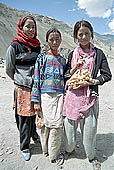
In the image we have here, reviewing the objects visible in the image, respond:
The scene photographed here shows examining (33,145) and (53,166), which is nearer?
(53,166)

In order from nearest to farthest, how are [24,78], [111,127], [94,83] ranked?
[94,83], [24,78], [111,127]

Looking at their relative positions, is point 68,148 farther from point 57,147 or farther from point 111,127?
point 111,127

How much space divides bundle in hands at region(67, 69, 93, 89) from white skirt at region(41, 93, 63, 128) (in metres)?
0.23

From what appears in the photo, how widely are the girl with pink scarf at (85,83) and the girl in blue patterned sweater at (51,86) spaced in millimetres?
110

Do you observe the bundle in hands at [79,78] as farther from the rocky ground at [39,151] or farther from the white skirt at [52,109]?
the rocky ground at [39,151]

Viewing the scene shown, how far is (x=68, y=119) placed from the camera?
229 cm

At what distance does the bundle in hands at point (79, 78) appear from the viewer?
2.05 metres

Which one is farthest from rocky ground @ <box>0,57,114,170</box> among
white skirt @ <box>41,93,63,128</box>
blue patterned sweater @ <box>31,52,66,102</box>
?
blue patterned sweater @ <box>31,52,66,102</box>

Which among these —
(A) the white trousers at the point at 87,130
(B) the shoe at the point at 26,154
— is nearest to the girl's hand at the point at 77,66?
(A) the white trousers at the point at 87,130

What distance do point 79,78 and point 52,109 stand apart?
52cm

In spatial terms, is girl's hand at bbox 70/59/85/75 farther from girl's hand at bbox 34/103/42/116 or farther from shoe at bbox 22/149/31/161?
shoe at bbox 22/149/31/161

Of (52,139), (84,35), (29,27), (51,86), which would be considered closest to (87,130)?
(52,139)

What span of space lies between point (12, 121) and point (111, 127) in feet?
7.24

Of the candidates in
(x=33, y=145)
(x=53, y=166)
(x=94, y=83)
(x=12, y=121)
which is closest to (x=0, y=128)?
(x=12, y=121)
